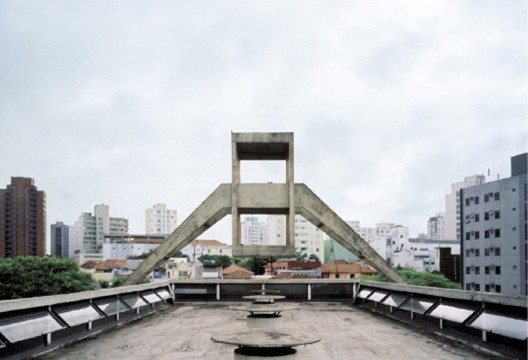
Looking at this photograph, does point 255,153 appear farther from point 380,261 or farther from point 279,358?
point 279,358

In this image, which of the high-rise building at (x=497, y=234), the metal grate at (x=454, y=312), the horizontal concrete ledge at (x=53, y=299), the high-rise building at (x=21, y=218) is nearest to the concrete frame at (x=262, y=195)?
the horizontal concrete ledge at (x=53, y=299)

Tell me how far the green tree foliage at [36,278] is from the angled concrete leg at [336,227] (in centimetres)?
4328

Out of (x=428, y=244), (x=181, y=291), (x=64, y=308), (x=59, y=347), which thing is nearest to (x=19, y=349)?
(x=59, y=347)

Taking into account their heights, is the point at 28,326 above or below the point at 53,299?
below

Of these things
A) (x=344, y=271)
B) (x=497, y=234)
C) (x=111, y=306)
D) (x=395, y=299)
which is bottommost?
(x=344, y=271)

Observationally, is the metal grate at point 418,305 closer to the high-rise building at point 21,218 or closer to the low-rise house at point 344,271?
the low-rise house at point 344,271

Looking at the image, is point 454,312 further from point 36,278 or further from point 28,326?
point 36,278

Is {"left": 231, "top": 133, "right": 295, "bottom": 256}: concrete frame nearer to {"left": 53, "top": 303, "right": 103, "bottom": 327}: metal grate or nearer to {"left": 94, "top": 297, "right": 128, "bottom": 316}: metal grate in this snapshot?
{"left": 94, "top": 297, "right": 128, "bottom": 316}: metal grate

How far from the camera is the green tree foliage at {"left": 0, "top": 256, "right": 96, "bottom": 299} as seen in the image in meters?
56.6

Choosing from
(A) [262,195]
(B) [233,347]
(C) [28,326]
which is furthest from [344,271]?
(C) [28,326]

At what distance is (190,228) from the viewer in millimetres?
23250

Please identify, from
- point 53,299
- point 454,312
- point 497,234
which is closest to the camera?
point 53,299

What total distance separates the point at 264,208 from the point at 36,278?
4376 cm

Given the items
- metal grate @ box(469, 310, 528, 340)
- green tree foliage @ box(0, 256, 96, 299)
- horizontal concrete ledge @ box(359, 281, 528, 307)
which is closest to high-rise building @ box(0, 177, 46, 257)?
green tree foliage @ box(0, 256, 96, 299)
